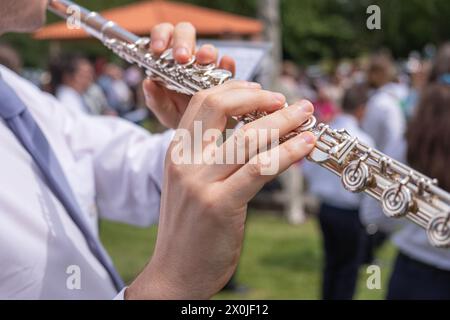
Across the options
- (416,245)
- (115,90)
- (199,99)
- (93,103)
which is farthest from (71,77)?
(115,90)

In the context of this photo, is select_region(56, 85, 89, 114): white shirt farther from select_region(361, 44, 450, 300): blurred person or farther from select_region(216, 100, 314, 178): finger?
select_region(216, 100, 314, 178): finger

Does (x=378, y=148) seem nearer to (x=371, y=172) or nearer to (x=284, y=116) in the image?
(x=371, y=172)

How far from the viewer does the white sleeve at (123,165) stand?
6.28 feet

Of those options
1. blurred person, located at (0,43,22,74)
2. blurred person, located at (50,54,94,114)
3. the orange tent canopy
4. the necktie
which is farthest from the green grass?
the necktie

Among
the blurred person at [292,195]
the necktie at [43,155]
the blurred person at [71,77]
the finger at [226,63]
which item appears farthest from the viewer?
the blurred person at [292,195]

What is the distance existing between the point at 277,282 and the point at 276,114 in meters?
4.51

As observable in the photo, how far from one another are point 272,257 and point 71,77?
2942 mm

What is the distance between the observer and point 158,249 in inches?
44.6

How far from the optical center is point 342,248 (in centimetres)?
452

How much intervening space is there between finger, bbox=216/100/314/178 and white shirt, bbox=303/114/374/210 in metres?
3.26

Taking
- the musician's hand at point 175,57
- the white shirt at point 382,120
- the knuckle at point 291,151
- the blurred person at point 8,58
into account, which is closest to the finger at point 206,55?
the musician's hand at point 175,57

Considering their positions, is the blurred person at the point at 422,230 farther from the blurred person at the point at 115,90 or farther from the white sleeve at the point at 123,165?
the blurred person at the point at 115,90

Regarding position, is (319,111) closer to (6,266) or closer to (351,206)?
(351,206)
